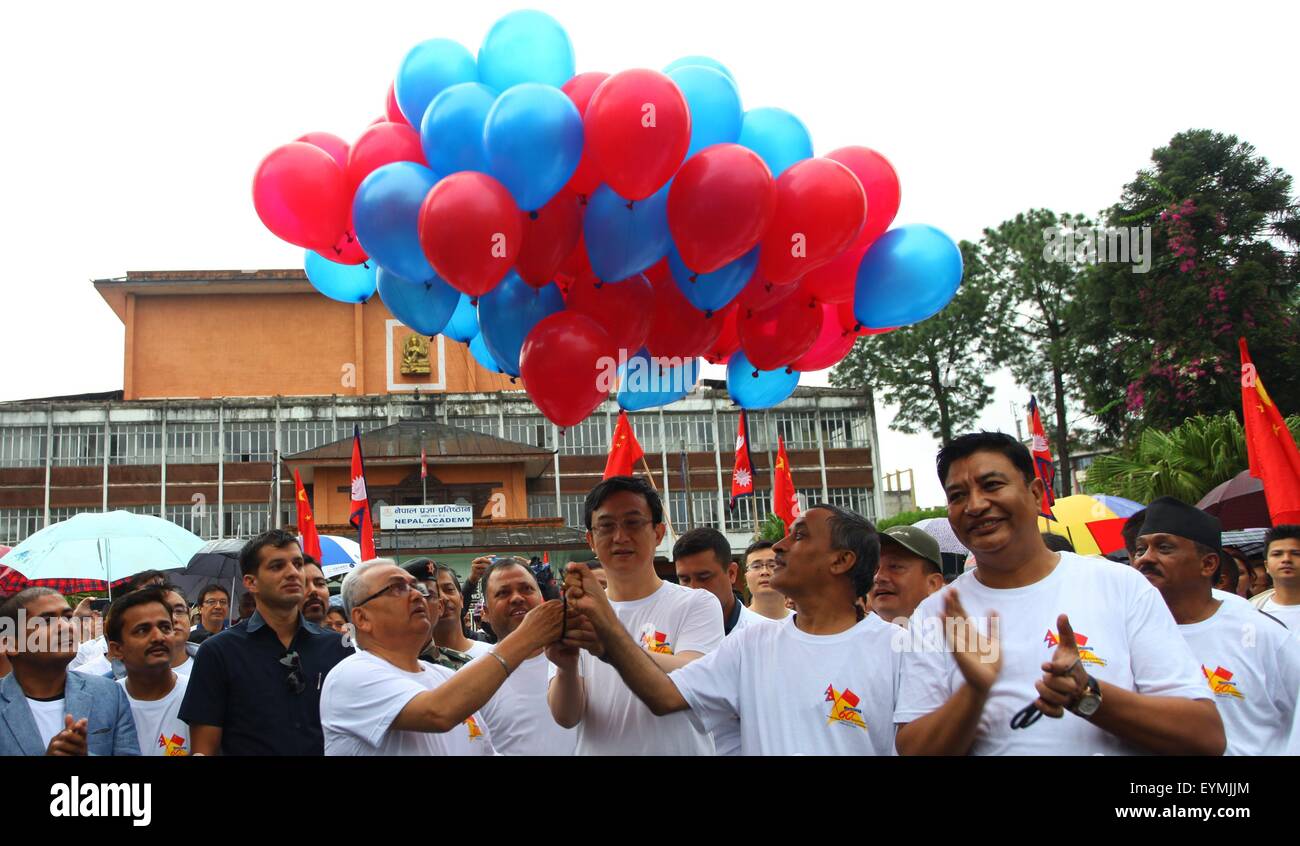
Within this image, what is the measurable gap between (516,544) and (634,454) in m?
22.0

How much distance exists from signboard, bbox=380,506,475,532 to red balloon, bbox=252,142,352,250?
25.2m

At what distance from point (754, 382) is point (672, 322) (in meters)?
0.70

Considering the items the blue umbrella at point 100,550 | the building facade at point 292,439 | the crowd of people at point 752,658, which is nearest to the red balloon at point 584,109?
the crowd of people at point 752,658

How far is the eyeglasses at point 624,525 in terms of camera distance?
3.69 m

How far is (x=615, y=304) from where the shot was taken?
4586 millimetres

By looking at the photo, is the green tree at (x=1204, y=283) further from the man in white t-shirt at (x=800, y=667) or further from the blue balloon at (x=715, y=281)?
the man in white t-shirt at (x=800, y=667)

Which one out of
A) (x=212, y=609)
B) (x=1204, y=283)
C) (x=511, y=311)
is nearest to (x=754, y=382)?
(x=511, y=311)

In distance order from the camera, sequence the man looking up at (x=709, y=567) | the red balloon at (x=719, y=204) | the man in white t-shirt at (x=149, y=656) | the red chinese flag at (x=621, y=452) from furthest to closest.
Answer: the red chinese flag at (x=621, y=452)
the man looking up at (x=709, y=567)
the man in white t-shirt at (x=149, y=656)
the red balloon at (x=719, y=204)

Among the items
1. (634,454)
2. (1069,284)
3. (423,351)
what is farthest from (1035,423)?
(423,351)

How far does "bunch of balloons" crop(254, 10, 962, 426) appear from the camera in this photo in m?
4.08

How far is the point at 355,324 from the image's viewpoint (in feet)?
157

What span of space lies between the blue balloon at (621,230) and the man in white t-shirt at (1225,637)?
221cm

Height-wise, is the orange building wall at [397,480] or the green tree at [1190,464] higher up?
the orange building wall at [397,480]
